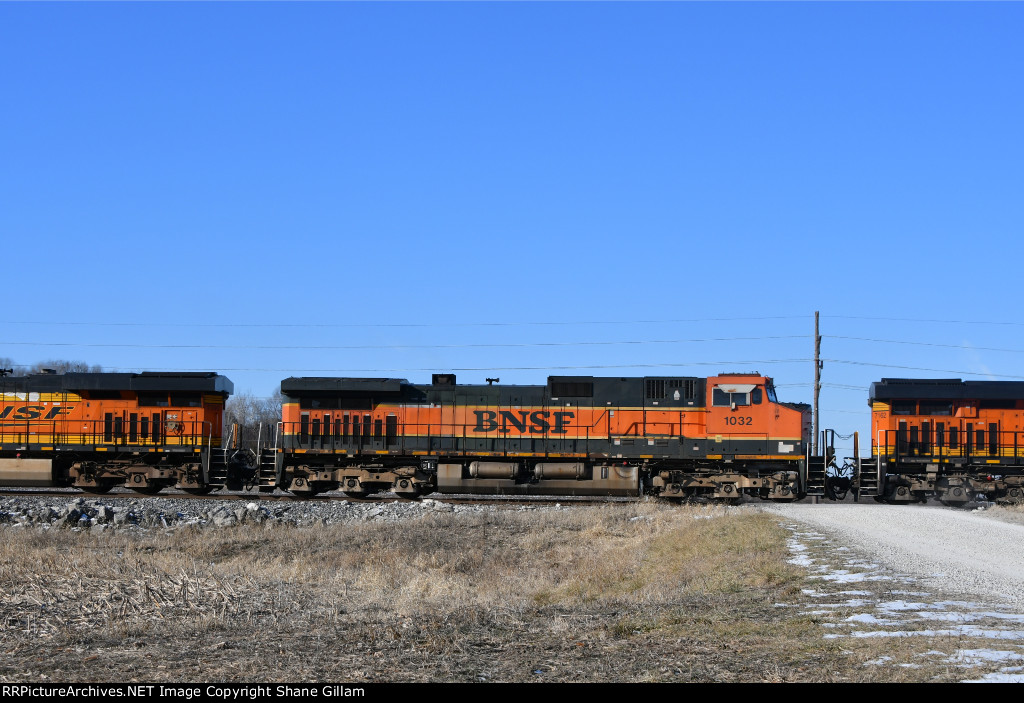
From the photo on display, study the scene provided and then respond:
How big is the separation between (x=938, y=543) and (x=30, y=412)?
24676 mm

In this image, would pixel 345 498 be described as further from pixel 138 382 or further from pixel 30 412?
pixel 30 412

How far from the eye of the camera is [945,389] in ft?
91.6

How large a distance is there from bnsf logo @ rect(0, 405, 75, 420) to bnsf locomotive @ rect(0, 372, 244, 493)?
1.1 inches

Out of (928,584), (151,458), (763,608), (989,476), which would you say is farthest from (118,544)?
(989,476)

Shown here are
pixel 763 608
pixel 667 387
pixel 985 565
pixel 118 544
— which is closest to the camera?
pixel 763 608

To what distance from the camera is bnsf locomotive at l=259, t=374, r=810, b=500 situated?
26.2m

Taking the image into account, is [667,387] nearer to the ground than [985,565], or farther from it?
farther from it

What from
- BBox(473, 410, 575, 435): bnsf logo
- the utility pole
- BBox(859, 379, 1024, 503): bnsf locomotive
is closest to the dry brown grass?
BBox(473, 410, 575, 435): bnsf logo

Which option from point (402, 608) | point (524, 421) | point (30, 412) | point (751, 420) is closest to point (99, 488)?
point (30, 412)

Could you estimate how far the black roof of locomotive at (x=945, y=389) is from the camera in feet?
90.9

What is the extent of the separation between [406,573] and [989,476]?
753 inches

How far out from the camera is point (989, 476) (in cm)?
2727
